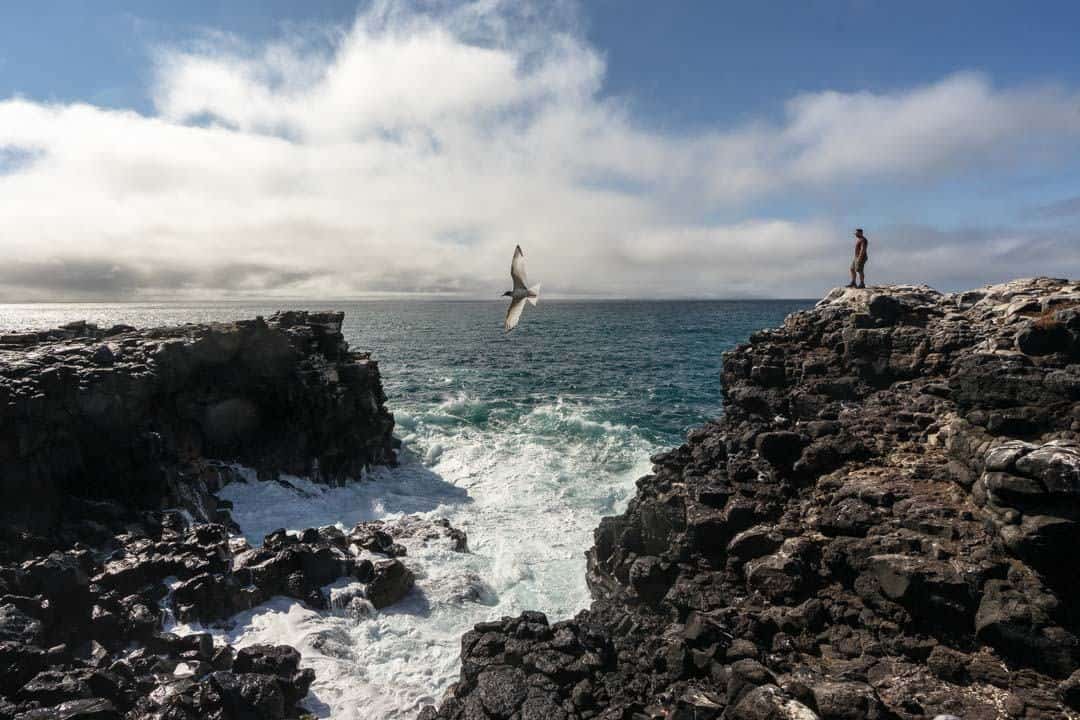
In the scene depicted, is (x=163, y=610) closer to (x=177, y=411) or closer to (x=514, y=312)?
(x=514, y=312)

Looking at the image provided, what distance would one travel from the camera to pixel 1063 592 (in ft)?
32.4

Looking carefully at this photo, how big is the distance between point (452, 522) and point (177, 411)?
1383 centimetres

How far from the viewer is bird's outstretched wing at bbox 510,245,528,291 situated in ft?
47.1

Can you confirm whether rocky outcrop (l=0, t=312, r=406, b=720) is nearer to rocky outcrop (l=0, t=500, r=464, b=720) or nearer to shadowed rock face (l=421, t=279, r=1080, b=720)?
rocky outcrop (l=0, t=500, r=464, b=720)

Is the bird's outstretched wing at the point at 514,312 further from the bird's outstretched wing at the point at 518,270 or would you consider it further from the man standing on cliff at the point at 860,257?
the man standing on cliff at the point at 860,257

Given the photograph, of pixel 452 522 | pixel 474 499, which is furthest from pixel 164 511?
pixel 474 499

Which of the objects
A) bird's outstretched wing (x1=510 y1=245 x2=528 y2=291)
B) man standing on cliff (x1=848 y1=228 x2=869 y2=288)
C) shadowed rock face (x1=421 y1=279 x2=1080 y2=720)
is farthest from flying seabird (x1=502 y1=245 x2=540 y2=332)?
man standing on cliff (x1=848 y1=228 x2=869 y2=288)

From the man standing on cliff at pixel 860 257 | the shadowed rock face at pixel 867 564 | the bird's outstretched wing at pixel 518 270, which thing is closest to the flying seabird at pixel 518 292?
the bird's outstretched wing at pixel 518 270

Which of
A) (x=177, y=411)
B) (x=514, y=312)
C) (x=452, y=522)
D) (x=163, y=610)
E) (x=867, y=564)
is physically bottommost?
(x=452, y=522)

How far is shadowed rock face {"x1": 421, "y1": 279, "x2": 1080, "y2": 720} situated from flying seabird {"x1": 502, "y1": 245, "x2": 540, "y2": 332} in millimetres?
7349

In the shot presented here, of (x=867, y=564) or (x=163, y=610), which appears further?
(x=163, y=610)

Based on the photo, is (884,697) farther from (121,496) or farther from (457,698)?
(121,496)

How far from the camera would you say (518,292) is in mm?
14656

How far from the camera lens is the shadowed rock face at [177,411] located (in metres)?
20.0
